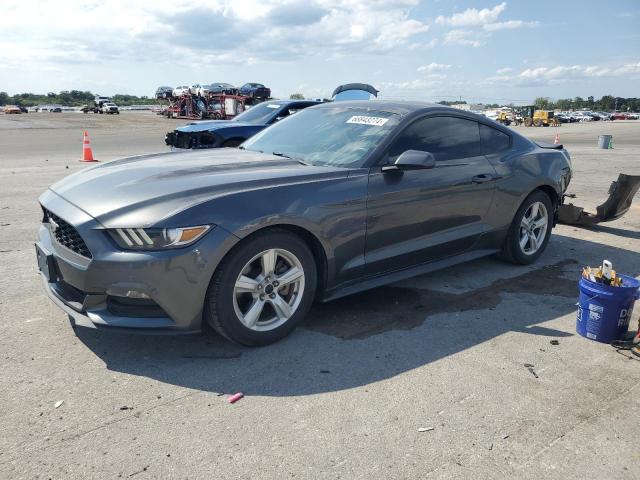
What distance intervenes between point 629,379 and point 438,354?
3.76 ft

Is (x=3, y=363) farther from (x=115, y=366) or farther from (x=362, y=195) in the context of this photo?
(x=362, y=195)

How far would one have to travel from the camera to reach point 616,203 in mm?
6629

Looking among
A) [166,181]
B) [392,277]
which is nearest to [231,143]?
[392,277]

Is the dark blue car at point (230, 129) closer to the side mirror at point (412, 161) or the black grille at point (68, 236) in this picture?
the side mirror at point (412, 161)

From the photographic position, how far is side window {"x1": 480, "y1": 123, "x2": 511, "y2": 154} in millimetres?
5043

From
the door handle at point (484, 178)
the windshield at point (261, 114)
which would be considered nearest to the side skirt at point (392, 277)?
the door handle at point (484, 178)

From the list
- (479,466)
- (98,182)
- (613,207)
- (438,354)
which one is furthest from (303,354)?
(613,207)

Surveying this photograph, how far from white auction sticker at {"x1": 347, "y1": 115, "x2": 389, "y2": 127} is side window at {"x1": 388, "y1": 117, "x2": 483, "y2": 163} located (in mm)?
206

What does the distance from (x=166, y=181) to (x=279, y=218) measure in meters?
0.79

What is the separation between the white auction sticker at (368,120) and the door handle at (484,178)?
3.33 feet

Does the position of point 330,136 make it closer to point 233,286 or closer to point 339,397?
point 233,286

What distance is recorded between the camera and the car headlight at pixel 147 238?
3074 mm

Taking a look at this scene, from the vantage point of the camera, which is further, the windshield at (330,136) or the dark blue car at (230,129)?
the dark blue car at (230,129)

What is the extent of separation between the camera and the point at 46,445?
8.30ft
